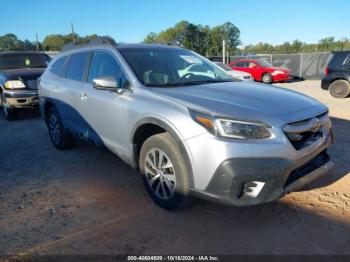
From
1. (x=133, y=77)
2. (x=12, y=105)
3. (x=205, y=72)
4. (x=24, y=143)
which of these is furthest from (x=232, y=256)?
(x=12, y=105)

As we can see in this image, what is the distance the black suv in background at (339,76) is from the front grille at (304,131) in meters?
9.09

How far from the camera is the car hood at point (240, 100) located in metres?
2.94

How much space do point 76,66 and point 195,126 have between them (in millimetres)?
2873

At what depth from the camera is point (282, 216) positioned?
3.29 metres

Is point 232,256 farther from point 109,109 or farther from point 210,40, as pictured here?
point 210,40

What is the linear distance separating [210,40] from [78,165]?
83.2 metres

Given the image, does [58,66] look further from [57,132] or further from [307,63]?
[307,63]

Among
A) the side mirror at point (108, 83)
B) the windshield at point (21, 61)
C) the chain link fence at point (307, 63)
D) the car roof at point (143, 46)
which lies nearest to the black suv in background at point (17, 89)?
the windshield at point (21, 61)

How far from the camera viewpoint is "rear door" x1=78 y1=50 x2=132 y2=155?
382 cm

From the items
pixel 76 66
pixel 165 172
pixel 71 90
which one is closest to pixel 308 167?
pixel 165 172

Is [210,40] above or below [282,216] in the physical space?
above

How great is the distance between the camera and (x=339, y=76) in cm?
1142

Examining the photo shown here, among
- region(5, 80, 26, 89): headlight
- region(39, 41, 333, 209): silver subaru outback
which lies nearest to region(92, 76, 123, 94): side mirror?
region(39, 41, 333, 209): silver subaru outback

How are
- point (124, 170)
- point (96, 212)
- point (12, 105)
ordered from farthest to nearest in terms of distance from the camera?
point (12, 105) → point (124, 170) → point (96, 212)
